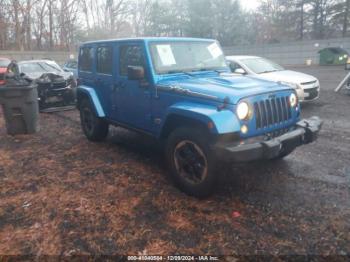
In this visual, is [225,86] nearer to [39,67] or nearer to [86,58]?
[86,58]

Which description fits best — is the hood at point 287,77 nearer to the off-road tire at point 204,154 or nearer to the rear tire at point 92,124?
the rear tire at point 92,124

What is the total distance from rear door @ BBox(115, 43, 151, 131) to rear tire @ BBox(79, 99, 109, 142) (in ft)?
2.86

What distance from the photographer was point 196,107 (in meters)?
3.72

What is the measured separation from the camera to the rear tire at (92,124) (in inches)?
242

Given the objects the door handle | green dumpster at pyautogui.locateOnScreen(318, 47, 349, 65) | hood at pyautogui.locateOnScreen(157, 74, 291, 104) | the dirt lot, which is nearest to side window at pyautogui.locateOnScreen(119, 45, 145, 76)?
the door handle

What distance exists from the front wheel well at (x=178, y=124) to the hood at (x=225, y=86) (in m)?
0.37

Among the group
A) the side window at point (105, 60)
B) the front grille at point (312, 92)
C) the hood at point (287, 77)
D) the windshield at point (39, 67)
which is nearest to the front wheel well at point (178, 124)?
the side window at point (105, 60)

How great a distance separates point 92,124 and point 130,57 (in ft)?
6.71

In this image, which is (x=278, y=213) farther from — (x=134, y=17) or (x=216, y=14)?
(x=134, y=17)

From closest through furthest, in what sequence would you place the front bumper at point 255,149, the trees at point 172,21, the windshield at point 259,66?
the front bumper at point 255,149 < the windshield at point 259,66 < the trees at point 172,21

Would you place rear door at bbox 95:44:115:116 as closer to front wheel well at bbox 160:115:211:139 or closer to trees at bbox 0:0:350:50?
front wheel well at bbox 160:115:211:139

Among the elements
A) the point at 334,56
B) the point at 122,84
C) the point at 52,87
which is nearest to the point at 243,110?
the point at 122,84

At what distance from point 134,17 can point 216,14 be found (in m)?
14.3

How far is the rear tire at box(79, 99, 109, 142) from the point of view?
615 cm
